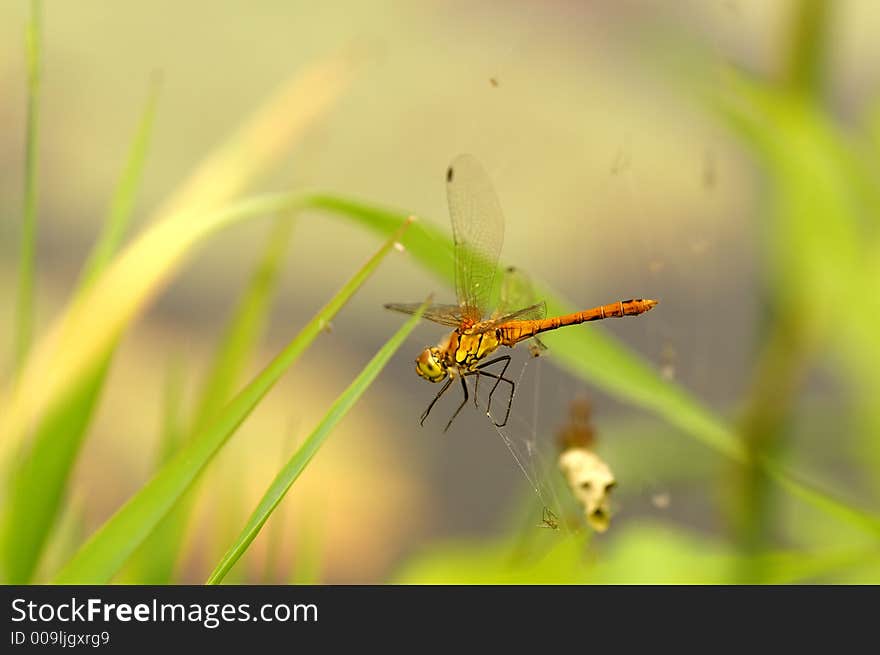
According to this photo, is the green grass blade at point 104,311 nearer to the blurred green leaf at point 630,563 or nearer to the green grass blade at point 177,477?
the green grass blade at point 177,477

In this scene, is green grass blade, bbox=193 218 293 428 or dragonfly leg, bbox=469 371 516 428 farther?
green grass blade, bbox=193 218 293 428

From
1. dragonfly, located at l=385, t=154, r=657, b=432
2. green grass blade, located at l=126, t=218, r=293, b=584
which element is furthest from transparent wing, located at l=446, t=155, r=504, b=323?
green grass blade, located at l=126, t=218, r=293, b=584

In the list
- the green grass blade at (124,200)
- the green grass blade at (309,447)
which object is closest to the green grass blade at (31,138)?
the green grass blade at (124,200)

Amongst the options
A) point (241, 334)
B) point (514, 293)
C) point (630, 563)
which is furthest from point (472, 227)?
point (630, 563)

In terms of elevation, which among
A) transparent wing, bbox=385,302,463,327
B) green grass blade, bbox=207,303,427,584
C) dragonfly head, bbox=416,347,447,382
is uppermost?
transparent wing, bbox=385,302,463,327

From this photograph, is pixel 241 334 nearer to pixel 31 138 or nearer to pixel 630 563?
pixel 31 138

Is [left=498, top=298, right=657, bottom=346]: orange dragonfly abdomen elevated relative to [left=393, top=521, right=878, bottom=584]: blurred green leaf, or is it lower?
elevated

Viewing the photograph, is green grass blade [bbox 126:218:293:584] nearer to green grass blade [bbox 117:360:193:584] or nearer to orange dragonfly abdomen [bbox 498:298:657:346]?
green grass blade [bbox 117:360:193:584]

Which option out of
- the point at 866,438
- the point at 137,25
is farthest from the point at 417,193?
the point at 866,438
